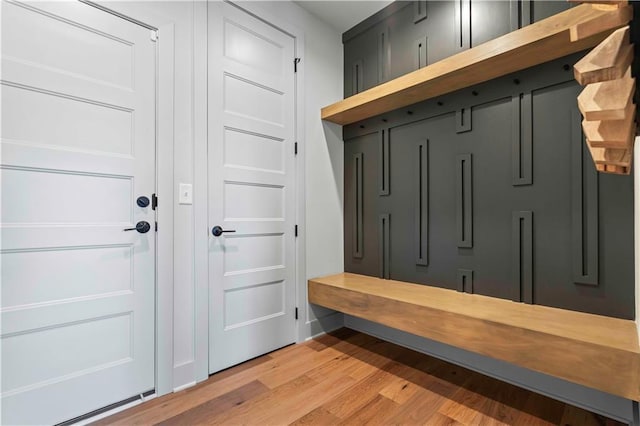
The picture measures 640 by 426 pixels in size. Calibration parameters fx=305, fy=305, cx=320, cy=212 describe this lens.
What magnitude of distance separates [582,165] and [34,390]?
9.97 feet

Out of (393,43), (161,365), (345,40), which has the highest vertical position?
(345,40)

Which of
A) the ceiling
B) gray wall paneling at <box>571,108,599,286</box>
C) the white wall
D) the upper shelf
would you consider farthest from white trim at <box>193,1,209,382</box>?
gray wall paneling at <box>571,108,599,286</box>

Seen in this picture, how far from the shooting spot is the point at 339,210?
9.66ft

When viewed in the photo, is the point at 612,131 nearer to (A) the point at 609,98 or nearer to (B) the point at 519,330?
(A) the point at 609,98

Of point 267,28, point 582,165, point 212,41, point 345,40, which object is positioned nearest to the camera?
point 582,165

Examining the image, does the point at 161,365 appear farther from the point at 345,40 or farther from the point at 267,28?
the point at 345,40

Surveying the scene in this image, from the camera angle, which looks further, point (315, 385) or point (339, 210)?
point (339, 210)

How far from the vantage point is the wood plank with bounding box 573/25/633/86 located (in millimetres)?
658

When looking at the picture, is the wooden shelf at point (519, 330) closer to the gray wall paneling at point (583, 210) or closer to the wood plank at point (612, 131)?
the gray wall paneling at point (583, 210)

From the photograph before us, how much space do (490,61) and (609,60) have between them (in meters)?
1.25

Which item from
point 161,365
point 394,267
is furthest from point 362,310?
point 161,365

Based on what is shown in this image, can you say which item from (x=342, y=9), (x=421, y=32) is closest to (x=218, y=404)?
(x=421, y=32)

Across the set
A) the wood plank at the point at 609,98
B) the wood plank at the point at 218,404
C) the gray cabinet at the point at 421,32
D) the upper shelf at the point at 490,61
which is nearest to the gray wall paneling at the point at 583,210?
the upper shelf at the point at 490,61

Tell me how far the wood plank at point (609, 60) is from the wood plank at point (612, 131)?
86 millimetres
